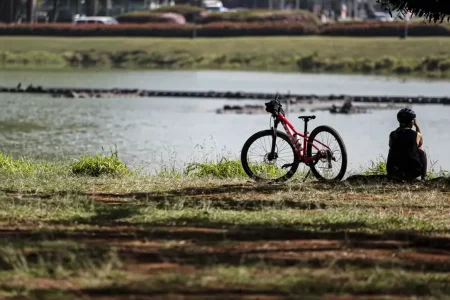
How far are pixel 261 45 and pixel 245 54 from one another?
325cm

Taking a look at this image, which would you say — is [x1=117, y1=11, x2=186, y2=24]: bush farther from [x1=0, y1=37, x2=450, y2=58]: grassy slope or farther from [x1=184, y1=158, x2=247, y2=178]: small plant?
[x1=184, y1=158, x2=247, y2=178]: small plant

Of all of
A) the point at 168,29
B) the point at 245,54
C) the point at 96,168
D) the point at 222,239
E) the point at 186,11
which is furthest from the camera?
the point at 186,11

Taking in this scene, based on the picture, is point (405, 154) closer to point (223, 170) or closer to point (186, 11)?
point (223, 170)

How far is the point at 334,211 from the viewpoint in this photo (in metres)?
12.2

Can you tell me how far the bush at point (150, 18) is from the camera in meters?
118

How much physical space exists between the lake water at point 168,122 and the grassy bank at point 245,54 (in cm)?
1108

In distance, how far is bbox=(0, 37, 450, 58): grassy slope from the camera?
9319 cm

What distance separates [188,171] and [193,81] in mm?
61390

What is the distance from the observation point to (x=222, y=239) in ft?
32.6

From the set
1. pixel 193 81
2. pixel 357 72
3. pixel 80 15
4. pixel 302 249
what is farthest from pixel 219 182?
pixel 80 15

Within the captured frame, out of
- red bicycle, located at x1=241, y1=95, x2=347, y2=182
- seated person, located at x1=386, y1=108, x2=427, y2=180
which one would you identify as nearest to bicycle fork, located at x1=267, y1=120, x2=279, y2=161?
red bicycle, located at x1=241, y1=95, x2=347, y2=182

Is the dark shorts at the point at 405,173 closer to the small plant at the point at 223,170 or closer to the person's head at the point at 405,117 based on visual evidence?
the person's head at the point at 405,117

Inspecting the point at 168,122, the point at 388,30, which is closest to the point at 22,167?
the point at 168,122

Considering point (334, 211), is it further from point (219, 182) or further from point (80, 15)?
point (80, 15)
